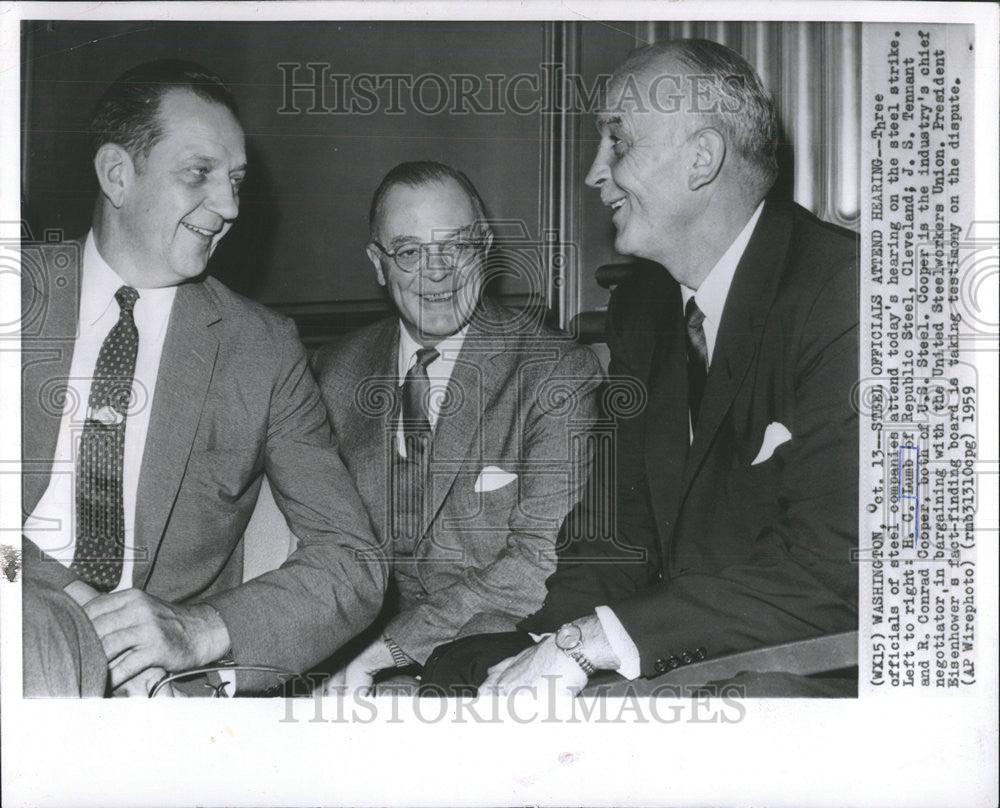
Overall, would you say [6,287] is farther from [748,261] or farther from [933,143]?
[933,143]

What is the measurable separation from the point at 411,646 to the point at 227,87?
1120 millimetres

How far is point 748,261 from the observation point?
6.04ft

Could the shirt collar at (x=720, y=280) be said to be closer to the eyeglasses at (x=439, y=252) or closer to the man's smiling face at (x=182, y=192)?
the eyeglasses at (x=439, y=252)

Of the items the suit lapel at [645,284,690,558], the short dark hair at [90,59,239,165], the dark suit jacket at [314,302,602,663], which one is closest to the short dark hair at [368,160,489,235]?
the dark suit jacket at [314,302,602,663]

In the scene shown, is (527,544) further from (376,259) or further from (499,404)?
(376,259)

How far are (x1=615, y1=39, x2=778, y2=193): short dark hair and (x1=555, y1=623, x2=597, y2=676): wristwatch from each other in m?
0.91

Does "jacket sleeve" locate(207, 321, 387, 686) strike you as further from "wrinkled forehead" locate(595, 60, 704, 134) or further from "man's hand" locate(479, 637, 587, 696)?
"wrinkled forehead" locate(595, 60, 704, 134)

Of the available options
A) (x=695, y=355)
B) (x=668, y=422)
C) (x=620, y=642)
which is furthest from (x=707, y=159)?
(x=620, y=642)

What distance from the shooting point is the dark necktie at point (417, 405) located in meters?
1.86

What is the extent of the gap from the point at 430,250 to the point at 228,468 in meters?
0.56

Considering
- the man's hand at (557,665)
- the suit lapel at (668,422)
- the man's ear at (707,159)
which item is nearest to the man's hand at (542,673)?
the man's hand at (557,665)

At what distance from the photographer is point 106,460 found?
73.1 inches

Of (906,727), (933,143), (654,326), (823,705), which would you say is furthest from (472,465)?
(933,143)

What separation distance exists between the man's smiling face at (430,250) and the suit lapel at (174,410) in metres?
0.35
